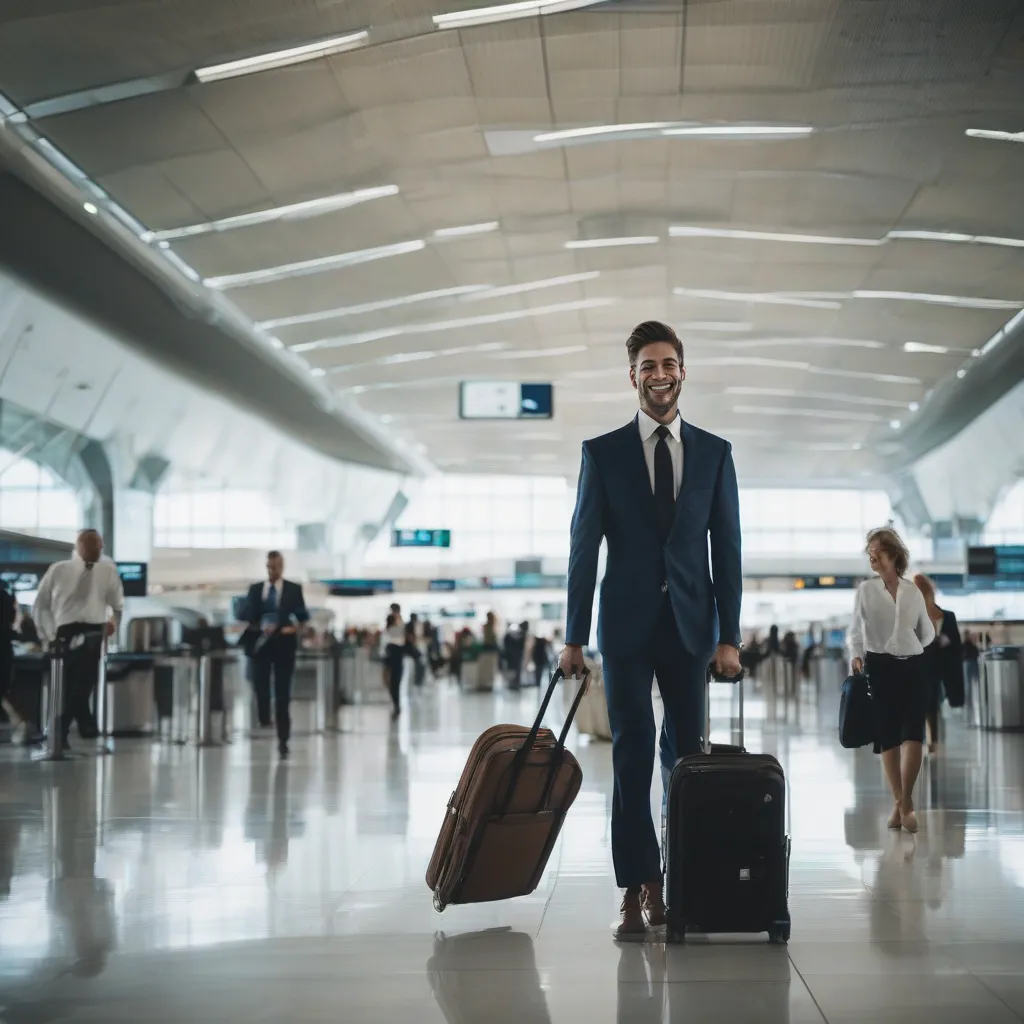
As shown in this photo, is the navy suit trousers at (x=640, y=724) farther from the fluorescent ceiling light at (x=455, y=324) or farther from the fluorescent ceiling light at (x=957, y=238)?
the fluorescent ceiling light at (x=455, y=324)

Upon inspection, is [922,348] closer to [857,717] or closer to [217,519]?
[217,519]

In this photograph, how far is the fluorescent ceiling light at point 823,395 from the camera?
3064cm

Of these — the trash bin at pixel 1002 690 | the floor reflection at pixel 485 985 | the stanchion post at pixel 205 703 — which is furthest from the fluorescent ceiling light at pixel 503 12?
the trash bin at pixel 1002 690

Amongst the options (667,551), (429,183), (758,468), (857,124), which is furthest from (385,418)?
(667,551)

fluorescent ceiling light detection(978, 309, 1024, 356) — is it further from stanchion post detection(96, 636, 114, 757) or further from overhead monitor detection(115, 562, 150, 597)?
stanchion post detection(96, 636, 114, 757)

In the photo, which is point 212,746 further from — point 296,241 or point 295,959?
point 295,959

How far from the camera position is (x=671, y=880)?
4.19m

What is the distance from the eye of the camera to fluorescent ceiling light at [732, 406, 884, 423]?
32781 mm

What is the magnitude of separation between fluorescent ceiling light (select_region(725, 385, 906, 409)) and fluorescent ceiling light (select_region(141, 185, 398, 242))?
49.9 ft

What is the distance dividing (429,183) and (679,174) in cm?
314

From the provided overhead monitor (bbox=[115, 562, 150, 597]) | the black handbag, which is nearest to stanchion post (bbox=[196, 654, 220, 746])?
overhead monitor (bbox=[115, 562, 150, 597])

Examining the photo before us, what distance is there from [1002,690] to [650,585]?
14359 millimetres

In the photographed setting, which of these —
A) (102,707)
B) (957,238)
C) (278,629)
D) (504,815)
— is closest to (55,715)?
(102,707)

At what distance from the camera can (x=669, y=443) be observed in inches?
181
